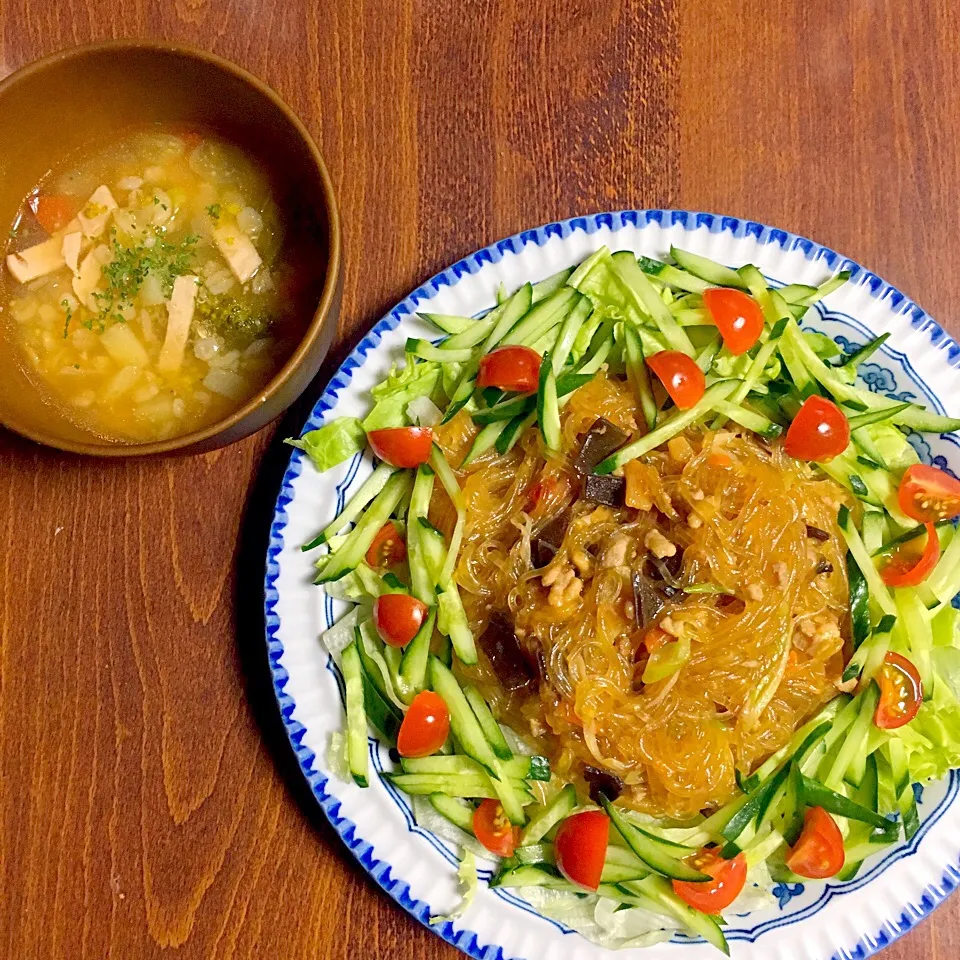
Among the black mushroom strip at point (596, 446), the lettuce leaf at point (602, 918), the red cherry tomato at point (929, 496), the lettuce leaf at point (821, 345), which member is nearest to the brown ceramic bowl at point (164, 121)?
the black mushroom strip at point (596, 446)

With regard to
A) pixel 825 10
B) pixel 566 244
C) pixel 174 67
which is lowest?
pixel 566 244

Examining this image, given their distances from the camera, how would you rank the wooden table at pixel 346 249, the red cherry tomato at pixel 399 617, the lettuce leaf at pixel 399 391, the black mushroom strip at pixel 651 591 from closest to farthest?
the black mushroom strip at pixel 651 591 < the red cherry tomato at pixel 399 617 < the lettuce leaf at pixel 399 391 < the wooden table at pixel 346 249

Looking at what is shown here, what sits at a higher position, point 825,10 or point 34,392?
point 825,10

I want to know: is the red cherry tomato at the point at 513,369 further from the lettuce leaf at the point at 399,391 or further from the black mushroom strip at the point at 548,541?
the black mushroom strip at the point at 548,541

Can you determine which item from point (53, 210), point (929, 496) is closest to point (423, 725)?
point (929, 496)

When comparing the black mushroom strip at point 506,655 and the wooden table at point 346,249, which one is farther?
the wooden table at point 346,249

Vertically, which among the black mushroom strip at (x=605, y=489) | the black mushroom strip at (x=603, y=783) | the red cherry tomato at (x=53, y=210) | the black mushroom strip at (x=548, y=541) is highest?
the red cherry tomato at (x=53, y=210)

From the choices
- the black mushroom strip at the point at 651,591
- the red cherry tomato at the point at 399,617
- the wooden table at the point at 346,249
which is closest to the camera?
the black mushroom strip at the point at 651,591

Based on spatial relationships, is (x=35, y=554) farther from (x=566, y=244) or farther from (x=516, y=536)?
(x=566, y=244)

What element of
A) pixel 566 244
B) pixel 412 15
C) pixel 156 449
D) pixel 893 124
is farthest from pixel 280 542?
pixel 893 124
